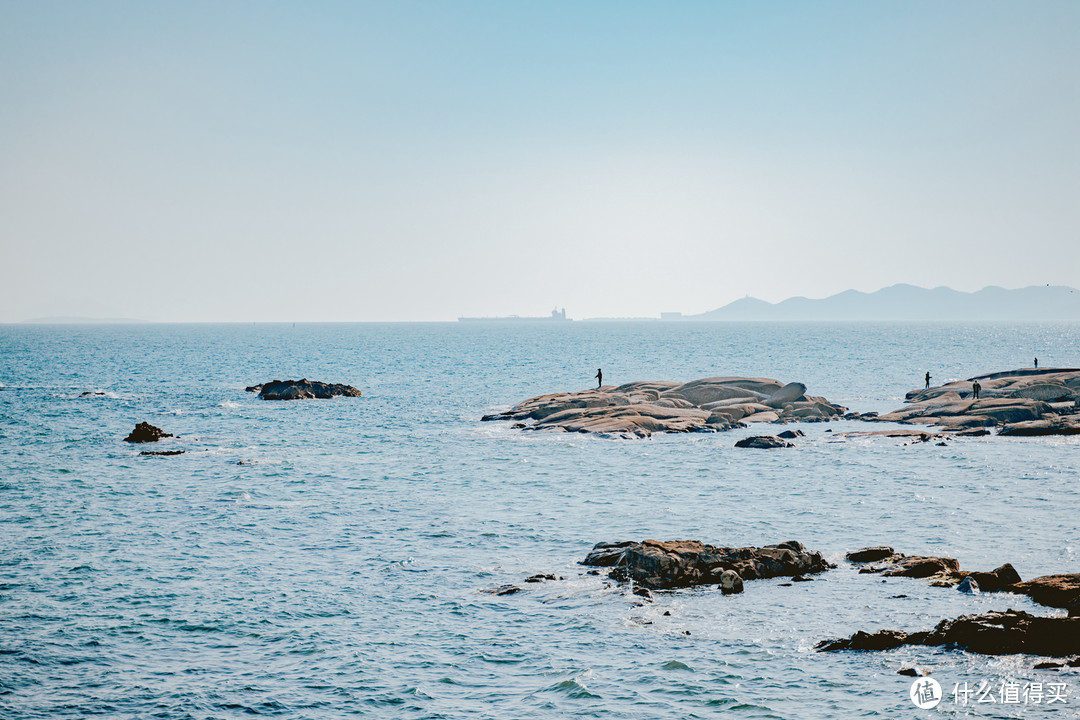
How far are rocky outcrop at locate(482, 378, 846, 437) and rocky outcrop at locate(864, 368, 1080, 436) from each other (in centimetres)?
710

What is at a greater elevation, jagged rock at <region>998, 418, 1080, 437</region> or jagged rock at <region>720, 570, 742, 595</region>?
jagged rock at <region>998, 418, 1080, 437</region>

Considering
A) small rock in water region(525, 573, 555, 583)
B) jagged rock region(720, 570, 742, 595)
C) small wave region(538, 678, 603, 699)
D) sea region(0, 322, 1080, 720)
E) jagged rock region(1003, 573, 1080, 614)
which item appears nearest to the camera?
small wave region(538, 678, 603, 699)

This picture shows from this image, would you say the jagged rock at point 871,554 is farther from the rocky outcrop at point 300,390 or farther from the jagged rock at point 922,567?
the rocky outcrop at point 300,390

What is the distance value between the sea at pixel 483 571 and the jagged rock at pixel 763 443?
1.09 m

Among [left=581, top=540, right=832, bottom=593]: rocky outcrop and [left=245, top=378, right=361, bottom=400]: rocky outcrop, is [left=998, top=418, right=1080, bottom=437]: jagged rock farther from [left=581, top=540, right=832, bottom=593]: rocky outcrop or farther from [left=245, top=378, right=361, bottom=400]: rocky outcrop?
[left=245, top=378, right=361, bottom=400]: rocky outcrop

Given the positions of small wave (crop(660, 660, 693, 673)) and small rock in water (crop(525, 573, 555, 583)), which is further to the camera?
small rock in water (crop(525, 573, 555, 583))

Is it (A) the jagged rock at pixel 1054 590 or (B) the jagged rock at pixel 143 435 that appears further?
(B) the jagged rock at pixel 143 435

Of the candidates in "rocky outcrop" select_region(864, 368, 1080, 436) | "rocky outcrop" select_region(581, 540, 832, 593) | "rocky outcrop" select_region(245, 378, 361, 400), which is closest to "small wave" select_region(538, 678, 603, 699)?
"rocky outcrop" select_region(581, 540, 832, 593)

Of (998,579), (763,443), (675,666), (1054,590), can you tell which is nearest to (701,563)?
(675,666)

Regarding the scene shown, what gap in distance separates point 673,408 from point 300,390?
3895 centimetres

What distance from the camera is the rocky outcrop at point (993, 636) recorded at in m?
19.0

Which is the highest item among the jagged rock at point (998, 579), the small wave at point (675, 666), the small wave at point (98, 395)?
the small wave at point (98, 395)

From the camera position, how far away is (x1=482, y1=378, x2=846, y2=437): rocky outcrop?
199 ft

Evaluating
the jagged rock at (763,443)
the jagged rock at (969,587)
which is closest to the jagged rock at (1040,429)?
the jagged rock at (763,443)
